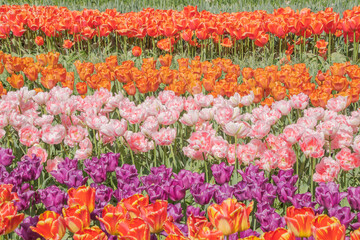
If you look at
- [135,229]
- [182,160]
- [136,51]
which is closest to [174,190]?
[135,229]

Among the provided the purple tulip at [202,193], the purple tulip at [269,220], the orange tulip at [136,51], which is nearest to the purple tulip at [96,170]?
the purple tulip at [202,193]

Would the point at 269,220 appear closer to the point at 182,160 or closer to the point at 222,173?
the point at 222,173

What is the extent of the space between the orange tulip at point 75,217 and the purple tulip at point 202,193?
48cm

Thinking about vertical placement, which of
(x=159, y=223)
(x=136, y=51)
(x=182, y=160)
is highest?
(x=159, y=223)

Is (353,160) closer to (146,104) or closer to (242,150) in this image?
(242,150)

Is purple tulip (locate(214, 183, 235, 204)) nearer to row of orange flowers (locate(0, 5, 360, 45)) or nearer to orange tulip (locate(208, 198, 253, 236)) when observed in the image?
orange tulip (locate(208, 198, 253, 236))

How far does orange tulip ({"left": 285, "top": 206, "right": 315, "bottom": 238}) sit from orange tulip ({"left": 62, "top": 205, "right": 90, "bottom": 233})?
700mm

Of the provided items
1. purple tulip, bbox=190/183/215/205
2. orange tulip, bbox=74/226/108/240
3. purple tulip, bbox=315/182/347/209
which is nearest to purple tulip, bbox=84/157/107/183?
purple tulip, bbox=190/183/215/205

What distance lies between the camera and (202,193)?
76.0 inches

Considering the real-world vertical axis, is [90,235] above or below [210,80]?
above

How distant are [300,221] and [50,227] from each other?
33.0 inches

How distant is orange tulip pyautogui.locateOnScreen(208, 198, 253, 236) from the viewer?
1479 mm

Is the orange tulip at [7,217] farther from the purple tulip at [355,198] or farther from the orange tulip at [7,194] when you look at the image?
the purple tulip at [355,198]

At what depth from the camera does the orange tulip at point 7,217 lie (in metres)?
1.62
